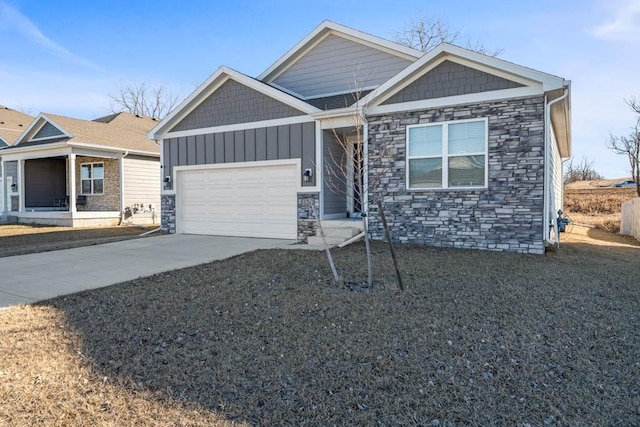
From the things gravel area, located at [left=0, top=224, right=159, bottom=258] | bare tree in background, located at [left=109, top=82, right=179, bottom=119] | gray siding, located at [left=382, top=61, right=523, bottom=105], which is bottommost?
gravel area, located at [left=0, top=224, right=159, bottom=258]

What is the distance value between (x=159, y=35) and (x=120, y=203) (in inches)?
280

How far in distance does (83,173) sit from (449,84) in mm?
16820

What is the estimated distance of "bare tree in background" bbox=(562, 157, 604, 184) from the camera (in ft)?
165

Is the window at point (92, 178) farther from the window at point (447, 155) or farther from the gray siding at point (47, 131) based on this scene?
the window at point (447, 155)

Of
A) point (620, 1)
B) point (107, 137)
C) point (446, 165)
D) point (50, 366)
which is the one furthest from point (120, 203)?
point (620, 1)

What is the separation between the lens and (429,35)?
2508 centimetres

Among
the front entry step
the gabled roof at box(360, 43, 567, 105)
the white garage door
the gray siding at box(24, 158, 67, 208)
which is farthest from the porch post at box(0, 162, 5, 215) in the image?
the gabled roof at box(360, 43, 567, 105)

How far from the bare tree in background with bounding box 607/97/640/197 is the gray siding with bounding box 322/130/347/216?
2137 centimetres

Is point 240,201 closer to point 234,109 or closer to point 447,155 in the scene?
point 234,109

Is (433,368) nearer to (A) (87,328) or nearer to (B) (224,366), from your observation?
(B) (224,366)

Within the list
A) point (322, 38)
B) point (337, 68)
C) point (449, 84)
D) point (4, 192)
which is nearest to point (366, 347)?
point (449, 84)

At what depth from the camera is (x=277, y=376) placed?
125 inches

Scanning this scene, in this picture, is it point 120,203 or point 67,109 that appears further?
point 67,109

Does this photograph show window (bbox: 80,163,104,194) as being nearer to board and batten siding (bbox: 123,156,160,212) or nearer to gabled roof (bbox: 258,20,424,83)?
board and batten siding (bbox: 123,156,160,212)
